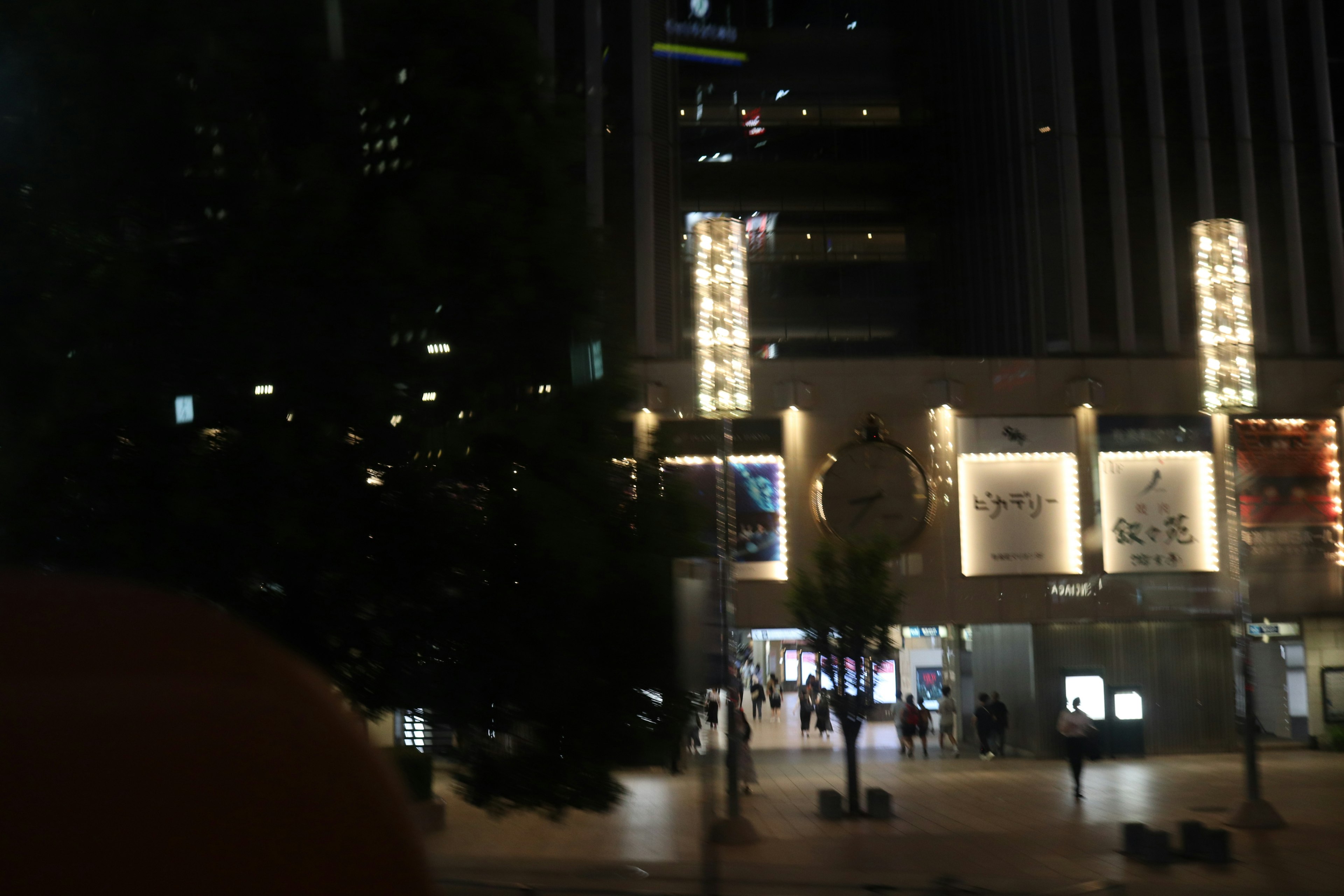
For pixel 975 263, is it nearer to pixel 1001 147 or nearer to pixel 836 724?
pixel 1001 147

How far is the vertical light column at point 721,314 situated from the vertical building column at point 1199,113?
14.0 metres

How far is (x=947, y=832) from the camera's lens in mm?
16453

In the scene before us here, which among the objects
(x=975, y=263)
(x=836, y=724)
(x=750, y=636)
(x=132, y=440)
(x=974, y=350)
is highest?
(x=975, y=263)

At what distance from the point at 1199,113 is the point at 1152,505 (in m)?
9.90

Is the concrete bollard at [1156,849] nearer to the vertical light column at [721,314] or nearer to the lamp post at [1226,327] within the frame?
the lamp post at [1226,327]

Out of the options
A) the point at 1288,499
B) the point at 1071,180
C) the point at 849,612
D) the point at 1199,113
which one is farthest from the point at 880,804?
the point at 1199,113

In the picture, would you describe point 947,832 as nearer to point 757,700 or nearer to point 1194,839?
point 1194,839

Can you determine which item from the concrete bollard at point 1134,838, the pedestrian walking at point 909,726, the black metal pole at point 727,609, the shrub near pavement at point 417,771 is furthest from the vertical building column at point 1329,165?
the shrub near pavement at point 417,771

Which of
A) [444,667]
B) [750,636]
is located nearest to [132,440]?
[444,667]

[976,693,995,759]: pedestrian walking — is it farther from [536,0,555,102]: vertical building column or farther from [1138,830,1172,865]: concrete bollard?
[536,0,555,102]: vertical building column

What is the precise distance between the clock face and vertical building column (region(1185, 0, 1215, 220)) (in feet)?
31.6

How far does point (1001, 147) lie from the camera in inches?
1185

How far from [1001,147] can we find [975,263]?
3.21m

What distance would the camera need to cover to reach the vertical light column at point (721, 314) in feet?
62.3
